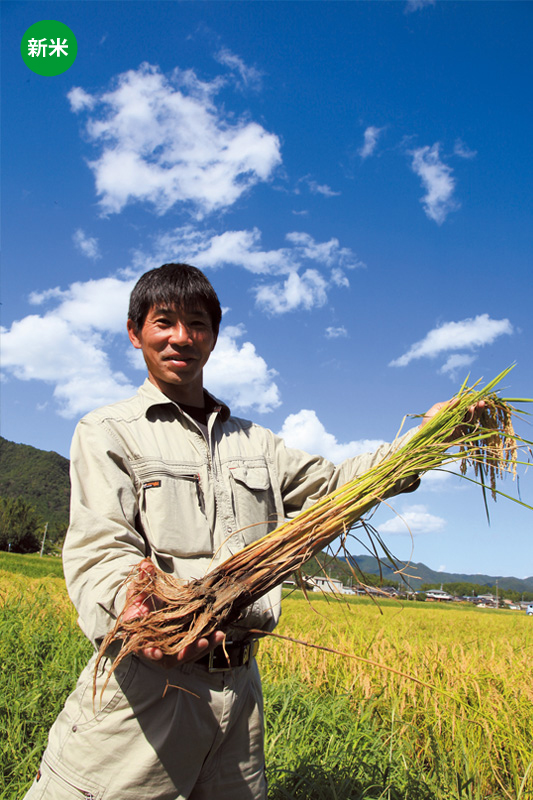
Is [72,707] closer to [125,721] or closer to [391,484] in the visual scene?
[125,721]

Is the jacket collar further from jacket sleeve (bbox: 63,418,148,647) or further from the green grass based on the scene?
the green grass

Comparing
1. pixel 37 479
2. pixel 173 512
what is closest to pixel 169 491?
pixel 173 512

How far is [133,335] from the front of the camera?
6.43 ft

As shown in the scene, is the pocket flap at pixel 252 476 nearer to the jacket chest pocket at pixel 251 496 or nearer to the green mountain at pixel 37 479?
the jacket chest pocket at pixel 251 496

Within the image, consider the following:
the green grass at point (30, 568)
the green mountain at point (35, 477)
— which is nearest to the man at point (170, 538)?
the green grass at point (30, 568)

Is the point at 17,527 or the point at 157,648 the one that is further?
the point at 17,527

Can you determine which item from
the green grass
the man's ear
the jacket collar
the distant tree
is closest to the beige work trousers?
the jacket collar

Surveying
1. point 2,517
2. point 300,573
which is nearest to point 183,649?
point 300,573

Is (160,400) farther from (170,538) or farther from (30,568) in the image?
(30,568)

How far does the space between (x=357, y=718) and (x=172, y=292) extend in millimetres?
3225

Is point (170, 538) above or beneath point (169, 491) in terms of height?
beneath

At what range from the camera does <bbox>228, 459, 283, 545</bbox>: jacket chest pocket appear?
68.4 inches

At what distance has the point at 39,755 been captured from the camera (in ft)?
9.41

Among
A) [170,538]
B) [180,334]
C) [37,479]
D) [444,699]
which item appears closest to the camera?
[170,538]
